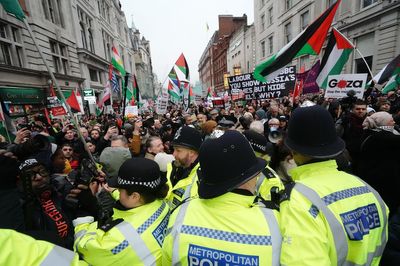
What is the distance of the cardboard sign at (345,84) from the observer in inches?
247

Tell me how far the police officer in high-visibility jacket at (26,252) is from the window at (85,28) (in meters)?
27.6

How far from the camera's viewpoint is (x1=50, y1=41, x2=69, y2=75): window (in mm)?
18734

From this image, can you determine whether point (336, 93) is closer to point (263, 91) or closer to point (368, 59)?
point (263, 91)

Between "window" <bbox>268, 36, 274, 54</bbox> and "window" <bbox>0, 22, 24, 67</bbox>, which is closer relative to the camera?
"window" <bbox>0, 22, 24, 67</bbox>

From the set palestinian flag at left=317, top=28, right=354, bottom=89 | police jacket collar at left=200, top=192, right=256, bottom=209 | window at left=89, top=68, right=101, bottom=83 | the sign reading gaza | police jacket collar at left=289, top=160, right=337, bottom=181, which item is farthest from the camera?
window at left=89, top=68, right=101, bottom=83

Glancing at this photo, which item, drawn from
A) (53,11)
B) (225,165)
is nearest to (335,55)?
(225,165)

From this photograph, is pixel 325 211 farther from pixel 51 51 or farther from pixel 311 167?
pixel 51 51

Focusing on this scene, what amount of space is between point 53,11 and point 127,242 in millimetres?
23838

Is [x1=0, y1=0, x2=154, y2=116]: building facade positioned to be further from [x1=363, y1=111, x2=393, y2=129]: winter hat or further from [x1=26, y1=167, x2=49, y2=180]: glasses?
[x1=363, y1=111, x2=393, y2=129]: winter hat

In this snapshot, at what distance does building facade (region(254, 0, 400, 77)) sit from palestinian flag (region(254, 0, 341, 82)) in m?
10.2

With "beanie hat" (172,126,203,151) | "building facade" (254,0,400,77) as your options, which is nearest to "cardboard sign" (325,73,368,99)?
"beanie hat" (172,126,203,151)

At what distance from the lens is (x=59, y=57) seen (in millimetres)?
19109

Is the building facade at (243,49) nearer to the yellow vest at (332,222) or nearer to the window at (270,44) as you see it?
the window at (270,44)

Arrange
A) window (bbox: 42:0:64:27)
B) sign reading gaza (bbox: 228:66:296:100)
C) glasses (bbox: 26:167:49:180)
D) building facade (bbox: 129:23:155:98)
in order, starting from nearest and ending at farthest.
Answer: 1. glasses (bbox: 26:167:49:180)
2. sign reading gaza (bbox: 228:66:296:100)
3. window (bbox: 42:0:64:27)
4. building facade (bbox: 129:23:155:98)
